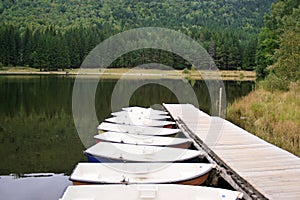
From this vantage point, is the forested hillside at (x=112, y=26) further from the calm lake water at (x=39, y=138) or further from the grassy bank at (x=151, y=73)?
the calm lake water at (x=39, y=138)

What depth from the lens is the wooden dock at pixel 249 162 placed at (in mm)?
5617

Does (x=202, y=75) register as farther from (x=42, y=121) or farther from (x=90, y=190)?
(x=90, y=190)

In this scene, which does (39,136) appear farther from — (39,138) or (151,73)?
(151,73)

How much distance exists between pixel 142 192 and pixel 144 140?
12.9 feet

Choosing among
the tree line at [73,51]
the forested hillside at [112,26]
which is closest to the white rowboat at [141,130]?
the forested hillside at [112,26]

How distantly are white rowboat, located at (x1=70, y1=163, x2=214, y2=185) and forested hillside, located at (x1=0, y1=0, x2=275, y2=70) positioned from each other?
47881 millimetres

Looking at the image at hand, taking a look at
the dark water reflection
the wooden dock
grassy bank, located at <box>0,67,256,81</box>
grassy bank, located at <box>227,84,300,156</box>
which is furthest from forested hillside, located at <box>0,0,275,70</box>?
the wooden dock

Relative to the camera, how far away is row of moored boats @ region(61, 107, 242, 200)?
5.41 m

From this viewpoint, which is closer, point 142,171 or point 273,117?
point 142,171

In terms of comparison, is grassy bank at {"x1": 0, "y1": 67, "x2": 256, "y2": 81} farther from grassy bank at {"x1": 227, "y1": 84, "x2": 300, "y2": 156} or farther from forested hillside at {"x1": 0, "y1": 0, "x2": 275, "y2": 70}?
grassy bank at {"x1": 227, "y1": 84, "x2": 300, "y2": 156}

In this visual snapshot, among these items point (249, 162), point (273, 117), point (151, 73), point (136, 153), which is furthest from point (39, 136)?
point (151, 73)

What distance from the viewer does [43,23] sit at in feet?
279

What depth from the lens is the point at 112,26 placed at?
8119 centimetres

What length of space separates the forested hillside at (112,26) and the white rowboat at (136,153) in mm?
46306
